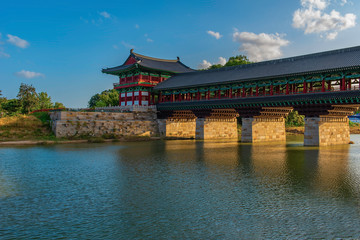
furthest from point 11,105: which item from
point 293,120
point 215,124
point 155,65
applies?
point 293,120

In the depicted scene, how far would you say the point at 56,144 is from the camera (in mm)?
42125

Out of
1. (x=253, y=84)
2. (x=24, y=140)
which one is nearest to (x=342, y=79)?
(x=253, y=84)

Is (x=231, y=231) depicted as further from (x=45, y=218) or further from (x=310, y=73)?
(x=310, y=73)

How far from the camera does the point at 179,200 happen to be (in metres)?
15.2

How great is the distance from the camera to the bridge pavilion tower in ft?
196

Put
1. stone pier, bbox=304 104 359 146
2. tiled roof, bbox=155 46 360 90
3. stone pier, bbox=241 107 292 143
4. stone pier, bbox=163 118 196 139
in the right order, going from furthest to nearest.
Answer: stone pier, bbox=163 118 196 139
stone pier, bbox=241 107 292 143
stone pier, bbox=304 104 359 146
tiled roof, bbox=155 46 360 90

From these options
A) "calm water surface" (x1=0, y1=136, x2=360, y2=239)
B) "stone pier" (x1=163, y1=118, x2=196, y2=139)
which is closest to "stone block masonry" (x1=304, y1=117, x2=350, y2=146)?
"calm water surface" (x1=0, y1=136, x2=360, y2=239)

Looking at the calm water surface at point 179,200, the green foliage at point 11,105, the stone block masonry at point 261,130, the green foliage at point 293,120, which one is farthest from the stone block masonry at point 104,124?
the green foliage at point 293,120

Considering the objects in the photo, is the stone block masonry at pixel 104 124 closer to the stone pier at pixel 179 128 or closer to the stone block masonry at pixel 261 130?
the stone pier at pixel 179 128

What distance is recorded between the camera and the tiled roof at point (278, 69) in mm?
36656

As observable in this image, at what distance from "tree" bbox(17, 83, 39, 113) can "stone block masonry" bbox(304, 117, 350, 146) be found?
5983cm

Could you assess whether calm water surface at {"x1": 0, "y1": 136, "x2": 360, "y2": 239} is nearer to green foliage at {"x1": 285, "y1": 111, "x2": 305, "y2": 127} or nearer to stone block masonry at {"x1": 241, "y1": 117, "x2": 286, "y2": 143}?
stone block masonry at {"x1": 241, "y1": 117, "x2": 286, "y2": 143}

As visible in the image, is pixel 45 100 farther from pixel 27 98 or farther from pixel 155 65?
pixel 155 65

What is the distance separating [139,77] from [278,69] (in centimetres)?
2676
